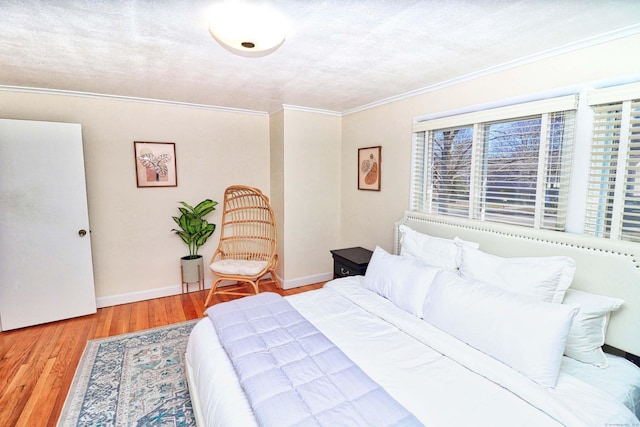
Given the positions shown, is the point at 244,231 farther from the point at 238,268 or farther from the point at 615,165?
the point at 615,165

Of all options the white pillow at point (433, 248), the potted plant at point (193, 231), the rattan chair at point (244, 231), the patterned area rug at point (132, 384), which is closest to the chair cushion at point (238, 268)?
the rattan chair at point (244, 231)

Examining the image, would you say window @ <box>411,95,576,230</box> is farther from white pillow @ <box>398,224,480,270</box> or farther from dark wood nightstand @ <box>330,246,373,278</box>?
dark wood nightstand @ <box>330,246,373,278</box>

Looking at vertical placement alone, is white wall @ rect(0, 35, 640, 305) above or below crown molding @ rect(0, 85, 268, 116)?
below

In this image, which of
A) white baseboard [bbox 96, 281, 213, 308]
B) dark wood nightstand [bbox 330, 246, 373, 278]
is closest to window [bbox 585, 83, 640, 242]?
dark wood nightstand [bbox 330, 246, 373, 278]

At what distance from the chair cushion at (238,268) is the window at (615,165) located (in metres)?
2.88

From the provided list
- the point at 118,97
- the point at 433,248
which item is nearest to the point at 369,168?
the point at 433,248

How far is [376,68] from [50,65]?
2.45 meters

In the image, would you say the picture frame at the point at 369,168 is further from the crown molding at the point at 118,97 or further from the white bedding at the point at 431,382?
the white bedding at the point at 431,382

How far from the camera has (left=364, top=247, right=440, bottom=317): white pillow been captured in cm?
220

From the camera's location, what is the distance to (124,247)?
367 cm

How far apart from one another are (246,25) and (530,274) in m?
2.08

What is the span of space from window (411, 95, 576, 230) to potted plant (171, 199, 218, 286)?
8.02 feet

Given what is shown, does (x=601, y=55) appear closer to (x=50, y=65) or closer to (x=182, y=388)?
(x=182, y=388)

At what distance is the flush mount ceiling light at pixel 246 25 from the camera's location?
1576mm
